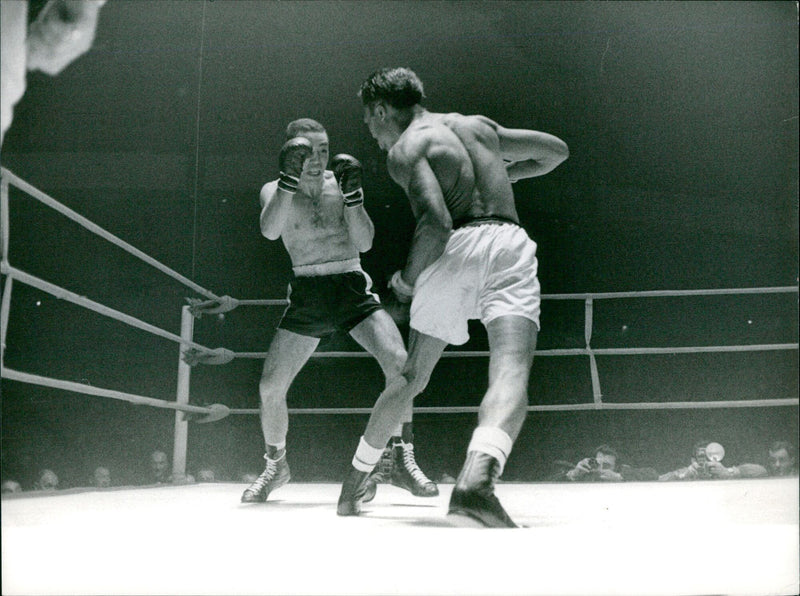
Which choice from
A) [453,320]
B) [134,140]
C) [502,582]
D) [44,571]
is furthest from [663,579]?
[134,140]

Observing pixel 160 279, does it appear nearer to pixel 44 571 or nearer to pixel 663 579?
pixel 44 571

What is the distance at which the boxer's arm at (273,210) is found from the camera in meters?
1.56

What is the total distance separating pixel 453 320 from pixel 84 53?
863 millimetres

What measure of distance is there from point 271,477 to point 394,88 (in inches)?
36.3

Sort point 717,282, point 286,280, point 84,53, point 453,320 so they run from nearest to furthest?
point 84,53 < point 453,320 < point 717,282 < point 286,280

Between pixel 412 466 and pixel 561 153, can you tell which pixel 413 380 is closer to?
pixel 412 466

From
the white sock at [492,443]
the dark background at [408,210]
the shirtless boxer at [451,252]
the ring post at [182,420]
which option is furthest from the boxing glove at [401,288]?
the ring post at [182,420]

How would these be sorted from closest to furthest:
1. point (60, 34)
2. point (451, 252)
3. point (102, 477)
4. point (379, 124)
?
point (60, 34)
point (451, 252)
point (379, 124)
point (102, 477)

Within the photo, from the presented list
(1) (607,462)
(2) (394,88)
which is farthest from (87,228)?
(1) (607,462)

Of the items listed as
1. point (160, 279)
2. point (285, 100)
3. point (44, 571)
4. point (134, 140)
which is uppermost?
point (285, 100)

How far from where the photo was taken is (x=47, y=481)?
1.48 meters

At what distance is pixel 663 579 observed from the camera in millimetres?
1019

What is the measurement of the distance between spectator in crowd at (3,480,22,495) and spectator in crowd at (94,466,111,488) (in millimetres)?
335

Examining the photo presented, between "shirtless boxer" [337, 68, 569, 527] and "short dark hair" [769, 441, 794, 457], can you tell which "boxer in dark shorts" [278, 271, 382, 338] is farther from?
"short dark hair" [769, 441, 794, 457]
